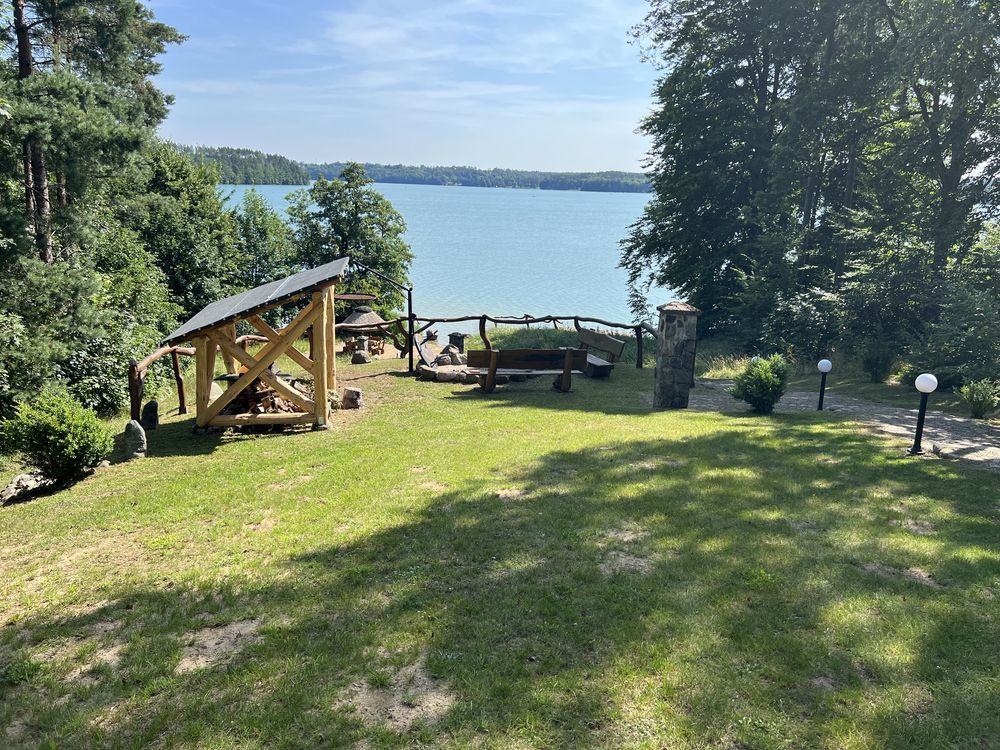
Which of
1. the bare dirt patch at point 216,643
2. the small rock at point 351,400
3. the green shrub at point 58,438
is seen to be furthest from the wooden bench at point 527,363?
the bare dirt patch at point 216,643

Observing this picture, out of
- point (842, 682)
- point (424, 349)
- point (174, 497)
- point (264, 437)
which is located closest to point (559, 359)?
point (424, 349)

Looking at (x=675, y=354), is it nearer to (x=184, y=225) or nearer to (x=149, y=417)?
(x=149, y=417)

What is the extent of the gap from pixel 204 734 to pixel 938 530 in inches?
245

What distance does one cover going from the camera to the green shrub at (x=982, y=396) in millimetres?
10867

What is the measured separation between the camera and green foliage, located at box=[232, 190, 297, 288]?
98.9ft

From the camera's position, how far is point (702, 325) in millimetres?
26328

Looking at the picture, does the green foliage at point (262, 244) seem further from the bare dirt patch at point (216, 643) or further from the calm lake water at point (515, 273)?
the bare dirt patch at point (216, 643)

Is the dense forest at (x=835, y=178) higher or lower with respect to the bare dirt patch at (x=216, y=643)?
higher

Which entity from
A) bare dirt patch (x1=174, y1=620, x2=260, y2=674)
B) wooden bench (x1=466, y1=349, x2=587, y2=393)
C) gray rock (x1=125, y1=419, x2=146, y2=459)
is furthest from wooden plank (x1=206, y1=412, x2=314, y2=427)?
bare dirt patch (x1=174, y1=620, x2=260, y2=674)

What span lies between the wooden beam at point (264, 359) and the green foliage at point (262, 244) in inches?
829

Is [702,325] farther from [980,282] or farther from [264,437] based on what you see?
[264,437]

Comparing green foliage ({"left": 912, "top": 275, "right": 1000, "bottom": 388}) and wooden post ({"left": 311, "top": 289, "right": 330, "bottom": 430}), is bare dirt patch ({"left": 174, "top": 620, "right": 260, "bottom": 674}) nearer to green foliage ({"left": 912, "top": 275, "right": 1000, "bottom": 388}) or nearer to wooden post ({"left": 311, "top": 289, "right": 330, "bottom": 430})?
wooden post ({"left": 311, "top": 289, "right": 330, "bottom": 430})

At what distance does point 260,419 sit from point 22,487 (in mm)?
3287

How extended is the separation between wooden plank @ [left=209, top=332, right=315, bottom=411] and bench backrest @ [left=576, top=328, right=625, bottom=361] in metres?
9.49
